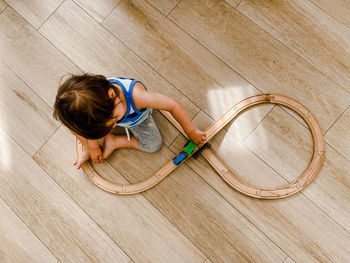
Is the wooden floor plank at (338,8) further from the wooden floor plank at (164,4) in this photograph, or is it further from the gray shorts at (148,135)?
the gray shorts at (148,135)

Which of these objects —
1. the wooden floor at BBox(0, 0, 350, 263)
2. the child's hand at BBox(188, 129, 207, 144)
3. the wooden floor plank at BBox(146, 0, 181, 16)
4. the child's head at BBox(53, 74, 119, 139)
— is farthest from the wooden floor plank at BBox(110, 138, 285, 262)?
the wooden floor plank at BBox(146, 0, 181, 16)

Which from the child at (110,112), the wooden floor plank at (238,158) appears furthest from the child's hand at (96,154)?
the wooden floor plank at (238,158)

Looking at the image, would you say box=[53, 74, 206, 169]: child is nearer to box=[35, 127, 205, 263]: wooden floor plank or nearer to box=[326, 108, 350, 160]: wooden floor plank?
box=[35, 127, 205, 263]: wooden floor plank

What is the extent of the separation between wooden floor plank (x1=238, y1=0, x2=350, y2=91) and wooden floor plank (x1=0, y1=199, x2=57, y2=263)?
105 centimetres

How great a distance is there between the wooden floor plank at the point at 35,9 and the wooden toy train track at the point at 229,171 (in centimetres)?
50

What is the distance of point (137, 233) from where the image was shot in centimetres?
98

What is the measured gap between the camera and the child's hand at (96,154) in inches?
38.3

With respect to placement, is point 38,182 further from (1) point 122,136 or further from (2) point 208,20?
(2) point 208,20

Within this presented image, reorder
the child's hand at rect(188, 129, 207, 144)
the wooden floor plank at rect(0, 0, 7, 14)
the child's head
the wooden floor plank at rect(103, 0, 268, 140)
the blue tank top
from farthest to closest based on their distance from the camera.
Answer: the wooden floor plank at rect(0, 0, 7, 14) → the wooden floor plank at rect(103, 0, 268, 140) → the child's hand at rect(188, 129, 207, 144) → the blue tank top → the child's head

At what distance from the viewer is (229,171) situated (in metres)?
0.98

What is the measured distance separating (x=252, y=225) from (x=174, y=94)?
492mm

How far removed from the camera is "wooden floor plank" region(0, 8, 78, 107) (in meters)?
1.07

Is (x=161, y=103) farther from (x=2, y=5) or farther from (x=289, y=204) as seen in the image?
(x=2, y=5)

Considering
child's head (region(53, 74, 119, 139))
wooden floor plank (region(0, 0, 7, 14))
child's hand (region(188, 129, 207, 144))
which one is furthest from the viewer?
wooden floor plank (region(0, 0, 7, 14))
